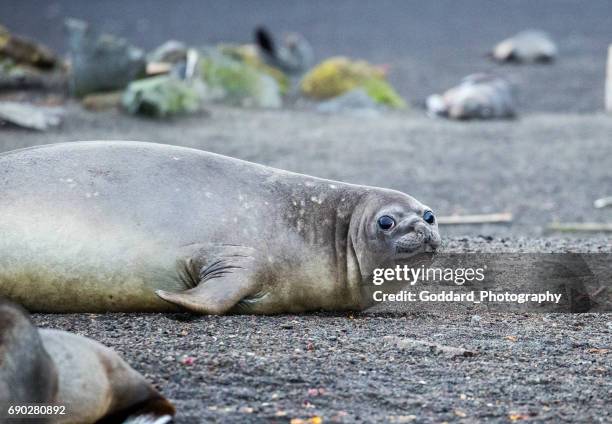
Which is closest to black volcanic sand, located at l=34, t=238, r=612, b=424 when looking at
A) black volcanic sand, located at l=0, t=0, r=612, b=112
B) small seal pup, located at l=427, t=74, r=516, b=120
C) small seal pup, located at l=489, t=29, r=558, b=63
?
small seal pup, located at l=427, t=74, r=516, b=120

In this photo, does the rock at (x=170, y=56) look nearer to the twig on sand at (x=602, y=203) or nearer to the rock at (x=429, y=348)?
the twig on sand at (x=602, y=203)

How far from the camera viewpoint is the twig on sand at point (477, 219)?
8625 millimetres

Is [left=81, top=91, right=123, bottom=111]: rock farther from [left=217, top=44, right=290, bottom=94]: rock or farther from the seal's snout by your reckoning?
the seal's snout

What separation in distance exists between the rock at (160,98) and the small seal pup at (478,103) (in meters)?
3.61

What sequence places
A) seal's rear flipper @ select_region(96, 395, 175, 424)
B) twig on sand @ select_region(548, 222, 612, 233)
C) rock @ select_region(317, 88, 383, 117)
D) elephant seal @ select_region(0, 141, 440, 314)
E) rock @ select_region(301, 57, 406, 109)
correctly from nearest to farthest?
seal's rear flipper @ select_region(96, 395, 175, 424) < elephant seal @ select_region(0, 141, 440, 314) < twig on sand @ select_region(548, 222, 612, 233) < rock @ select_region(317, 88, 383, 117) < rock @ select_region(301, 57, 406, 109)

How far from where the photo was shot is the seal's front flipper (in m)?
4.29

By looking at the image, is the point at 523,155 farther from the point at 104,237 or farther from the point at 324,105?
the point at 104,237

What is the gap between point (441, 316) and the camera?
483 cm

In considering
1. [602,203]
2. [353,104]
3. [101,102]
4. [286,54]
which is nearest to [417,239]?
[602,203]

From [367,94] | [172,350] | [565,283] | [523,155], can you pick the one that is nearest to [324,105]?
[367,94]

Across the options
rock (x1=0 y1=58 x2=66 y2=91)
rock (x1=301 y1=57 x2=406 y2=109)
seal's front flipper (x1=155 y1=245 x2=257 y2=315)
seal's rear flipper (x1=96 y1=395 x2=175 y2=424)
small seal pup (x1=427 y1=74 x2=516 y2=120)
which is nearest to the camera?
seal's rear flipper (x1=96 y1=395 x2=175 y2=424)

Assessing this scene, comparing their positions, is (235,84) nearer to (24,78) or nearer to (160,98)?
(160,98)

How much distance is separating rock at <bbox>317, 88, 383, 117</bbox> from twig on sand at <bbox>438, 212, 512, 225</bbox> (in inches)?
213

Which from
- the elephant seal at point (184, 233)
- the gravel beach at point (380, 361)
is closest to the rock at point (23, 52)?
the gravel beach at point (380, 361)
